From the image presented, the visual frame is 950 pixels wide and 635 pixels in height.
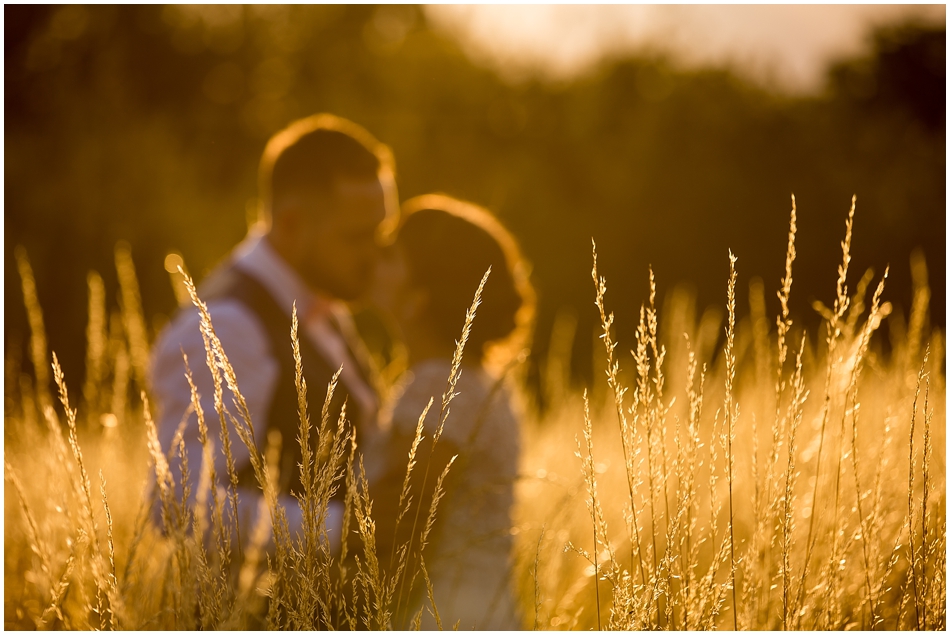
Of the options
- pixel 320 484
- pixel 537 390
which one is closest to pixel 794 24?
pixel 320 484

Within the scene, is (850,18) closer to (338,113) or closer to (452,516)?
(452,516)

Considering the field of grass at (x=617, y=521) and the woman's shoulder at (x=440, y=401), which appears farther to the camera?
the woman's shoulder at (x=440, y=401)

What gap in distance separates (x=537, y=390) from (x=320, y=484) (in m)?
4.27

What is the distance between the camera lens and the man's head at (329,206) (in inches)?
85.0

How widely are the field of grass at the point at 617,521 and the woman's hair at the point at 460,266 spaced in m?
0.46

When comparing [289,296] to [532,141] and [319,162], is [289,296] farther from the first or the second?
[532,141]

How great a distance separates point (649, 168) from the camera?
24.4 feet

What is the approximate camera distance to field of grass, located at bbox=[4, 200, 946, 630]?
1151mm

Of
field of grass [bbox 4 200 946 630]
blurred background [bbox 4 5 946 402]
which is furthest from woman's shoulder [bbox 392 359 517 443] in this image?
blurred background [bbox 4 5 946 402]

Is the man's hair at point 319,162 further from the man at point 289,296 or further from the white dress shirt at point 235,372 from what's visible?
the white dress shirt at point 235,372

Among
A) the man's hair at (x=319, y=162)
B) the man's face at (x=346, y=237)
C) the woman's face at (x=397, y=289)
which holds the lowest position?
the woman's face at (x=397, y=289)

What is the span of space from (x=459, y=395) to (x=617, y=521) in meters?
1.15

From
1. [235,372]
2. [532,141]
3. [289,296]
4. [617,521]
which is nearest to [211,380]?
[235,372]

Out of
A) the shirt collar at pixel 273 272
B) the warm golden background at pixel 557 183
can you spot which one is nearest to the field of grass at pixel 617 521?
the warm golden background at pixel 557 183
